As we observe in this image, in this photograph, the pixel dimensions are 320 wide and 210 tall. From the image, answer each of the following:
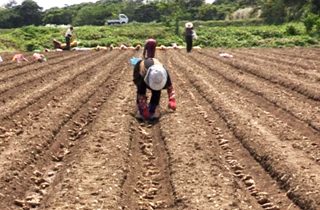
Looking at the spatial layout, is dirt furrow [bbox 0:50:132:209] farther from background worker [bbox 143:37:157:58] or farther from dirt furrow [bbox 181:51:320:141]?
dirt furrow [bbox 181:51:320:141]

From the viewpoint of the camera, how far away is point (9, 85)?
1358 cm

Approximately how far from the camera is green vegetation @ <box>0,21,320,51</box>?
1353 inches

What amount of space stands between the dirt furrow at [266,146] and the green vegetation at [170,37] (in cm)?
2173

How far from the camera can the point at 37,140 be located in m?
7.85

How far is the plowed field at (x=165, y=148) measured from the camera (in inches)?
221

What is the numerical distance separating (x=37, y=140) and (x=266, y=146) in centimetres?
328

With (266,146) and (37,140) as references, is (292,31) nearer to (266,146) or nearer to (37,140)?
(266,146)

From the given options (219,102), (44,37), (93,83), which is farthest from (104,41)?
(219,102)

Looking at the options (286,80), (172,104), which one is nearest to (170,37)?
(286,80)

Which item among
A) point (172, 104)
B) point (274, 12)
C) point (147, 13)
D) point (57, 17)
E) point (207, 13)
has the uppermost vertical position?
point (172, 104)

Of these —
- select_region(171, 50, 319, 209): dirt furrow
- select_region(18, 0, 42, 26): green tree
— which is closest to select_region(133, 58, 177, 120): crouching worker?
select_region(171, 50, 319, 209): dirt furrow

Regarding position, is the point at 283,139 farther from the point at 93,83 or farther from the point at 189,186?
the point at 93,83

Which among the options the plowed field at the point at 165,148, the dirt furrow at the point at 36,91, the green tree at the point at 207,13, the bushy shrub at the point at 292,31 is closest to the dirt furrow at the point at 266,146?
the plowed field at the point at 165,148

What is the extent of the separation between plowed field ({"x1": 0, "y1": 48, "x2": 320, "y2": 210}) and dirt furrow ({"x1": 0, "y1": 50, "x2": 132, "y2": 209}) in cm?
2
